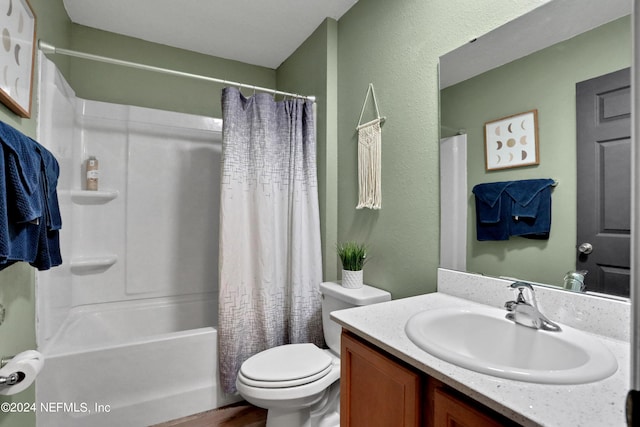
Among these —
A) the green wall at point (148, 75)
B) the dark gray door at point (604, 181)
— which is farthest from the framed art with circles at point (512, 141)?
the green wall at point (148, 75)

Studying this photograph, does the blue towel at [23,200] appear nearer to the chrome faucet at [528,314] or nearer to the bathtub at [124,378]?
the bathtub at [124,378]

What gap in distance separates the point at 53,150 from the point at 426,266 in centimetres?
199

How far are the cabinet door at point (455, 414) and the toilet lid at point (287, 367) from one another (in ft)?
2.71

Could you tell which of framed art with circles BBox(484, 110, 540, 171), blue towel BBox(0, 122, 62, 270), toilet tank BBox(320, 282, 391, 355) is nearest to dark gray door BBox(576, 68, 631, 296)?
framed art with circles BBox(484, 110, 540, 171)

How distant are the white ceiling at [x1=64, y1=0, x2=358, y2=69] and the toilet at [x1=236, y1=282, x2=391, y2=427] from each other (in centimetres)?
179

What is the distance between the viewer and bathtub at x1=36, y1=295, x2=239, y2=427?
1.55m

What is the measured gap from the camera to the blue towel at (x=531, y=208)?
105 centimetres

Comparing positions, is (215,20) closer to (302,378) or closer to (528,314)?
(302,378)

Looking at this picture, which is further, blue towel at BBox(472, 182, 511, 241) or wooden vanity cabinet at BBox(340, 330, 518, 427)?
blue towel at BBox(472, 182, 511, 241)

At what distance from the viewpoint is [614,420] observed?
53cm

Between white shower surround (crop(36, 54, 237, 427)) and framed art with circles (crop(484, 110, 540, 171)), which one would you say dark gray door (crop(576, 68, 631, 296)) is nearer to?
framed art with circles (crop(484, 110, 540, 171))

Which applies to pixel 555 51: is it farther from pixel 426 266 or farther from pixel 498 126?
pixel 426 266

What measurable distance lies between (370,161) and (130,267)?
195 cm

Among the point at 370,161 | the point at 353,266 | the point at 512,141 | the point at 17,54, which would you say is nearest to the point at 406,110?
the point at 370,161
